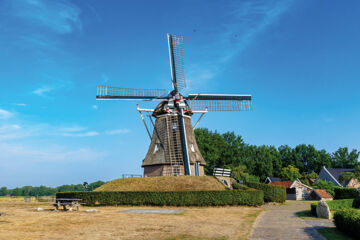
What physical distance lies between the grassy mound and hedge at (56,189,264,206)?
2.38 meters

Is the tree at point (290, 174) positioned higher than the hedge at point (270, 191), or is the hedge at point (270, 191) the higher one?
the tree at point (290, 174)

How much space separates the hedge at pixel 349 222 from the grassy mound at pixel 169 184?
1651 centimetres

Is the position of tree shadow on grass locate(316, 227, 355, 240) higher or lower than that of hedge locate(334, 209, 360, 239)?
lower

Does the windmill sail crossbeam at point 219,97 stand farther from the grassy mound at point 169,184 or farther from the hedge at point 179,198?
the hedge at point 179,198

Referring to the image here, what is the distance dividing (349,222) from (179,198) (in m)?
16.7

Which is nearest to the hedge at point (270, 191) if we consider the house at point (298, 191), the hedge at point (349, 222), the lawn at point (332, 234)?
the lawn at point (332, 234)

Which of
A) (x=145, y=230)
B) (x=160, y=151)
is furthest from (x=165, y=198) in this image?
(x=145, y=230)

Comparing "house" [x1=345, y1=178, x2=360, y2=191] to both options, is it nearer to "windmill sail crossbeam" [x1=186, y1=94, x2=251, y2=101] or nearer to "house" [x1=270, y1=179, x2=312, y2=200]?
"house" [x1=270, y1=179, x2=312, y2=200]

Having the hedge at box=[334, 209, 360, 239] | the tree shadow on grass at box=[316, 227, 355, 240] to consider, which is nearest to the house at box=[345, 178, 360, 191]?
the tree shadow on grass at box=[316, 227, 355, 240]

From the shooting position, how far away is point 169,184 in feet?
97.9

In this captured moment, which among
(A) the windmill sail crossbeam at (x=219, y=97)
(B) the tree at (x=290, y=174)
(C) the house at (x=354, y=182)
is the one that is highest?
(A) the windmill sail crossbeam at (x=219, y=97)

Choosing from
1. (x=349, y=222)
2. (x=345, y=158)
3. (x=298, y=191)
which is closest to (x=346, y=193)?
(x=298, y=191)

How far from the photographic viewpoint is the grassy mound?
29.0 m

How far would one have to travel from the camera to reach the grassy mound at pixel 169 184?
1141 inches
